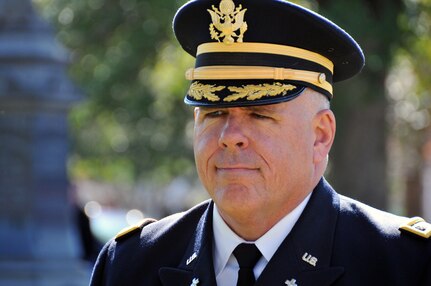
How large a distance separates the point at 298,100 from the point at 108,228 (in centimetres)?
1643

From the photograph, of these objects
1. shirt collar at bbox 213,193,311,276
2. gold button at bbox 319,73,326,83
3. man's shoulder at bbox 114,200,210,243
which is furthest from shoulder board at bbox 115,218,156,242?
gold button at bbox 319,73,326,83

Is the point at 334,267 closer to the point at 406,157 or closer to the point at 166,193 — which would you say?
the point at 406,157

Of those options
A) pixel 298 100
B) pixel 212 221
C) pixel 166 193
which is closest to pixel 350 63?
pixel 298 100

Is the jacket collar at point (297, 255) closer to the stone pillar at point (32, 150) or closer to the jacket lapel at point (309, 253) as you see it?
the jacket lapel at point (309, 253)

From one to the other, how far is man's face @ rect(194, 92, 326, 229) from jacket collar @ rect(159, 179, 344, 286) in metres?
0.10

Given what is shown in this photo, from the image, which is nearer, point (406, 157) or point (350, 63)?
point (350, 63)

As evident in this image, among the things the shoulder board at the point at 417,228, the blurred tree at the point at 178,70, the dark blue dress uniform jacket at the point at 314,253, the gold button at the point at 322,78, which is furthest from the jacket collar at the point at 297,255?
the blurred tree at the point at 178,70

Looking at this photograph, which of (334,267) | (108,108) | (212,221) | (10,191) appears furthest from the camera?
(108,108)

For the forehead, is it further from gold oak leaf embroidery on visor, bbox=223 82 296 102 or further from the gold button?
the gold button

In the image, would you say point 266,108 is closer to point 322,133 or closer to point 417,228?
point 322,133

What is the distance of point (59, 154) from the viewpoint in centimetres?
976

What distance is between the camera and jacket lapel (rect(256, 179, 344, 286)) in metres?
3.91

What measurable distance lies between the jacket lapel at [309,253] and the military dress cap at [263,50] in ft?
1.28

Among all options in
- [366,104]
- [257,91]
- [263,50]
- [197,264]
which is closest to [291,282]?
[197,264]
